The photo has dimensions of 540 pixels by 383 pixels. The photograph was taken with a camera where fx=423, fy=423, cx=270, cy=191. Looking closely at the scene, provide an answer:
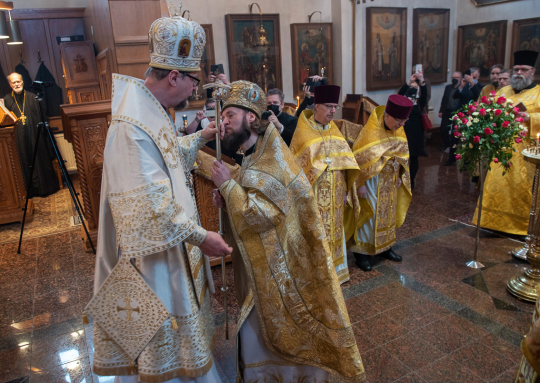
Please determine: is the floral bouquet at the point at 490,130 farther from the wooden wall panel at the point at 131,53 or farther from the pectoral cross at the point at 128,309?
the wooden wall panel at the point at 131,53

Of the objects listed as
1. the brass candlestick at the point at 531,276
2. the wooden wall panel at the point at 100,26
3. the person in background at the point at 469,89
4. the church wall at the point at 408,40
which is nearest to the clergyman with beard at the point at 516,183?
the brass candlestick at the point at 531,276

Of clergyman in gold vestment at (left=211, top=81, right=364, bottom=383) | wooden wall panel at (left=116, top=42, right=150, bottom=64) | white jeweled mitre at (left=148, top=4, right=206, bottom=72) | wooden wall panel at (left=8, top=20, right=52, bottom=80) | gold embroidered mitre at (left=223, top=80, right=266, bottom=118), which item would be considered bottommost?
clergyman in gold vestment at (left=211, top=81, right=364, bottom=383)

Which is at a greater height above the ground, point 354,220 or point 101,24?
point 101,24

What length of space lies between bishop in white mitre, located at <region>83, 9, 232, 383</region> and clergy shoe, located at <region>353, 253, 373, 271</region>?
2663 mm

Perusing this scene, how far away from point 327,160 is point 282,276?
1746 mm

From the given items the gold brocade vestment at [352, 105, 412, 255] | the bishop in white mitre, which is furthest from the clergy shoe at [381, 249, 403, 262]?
the bishop in white mitre

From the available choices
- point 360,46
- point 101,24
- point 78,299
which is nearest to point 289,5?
point 360,46

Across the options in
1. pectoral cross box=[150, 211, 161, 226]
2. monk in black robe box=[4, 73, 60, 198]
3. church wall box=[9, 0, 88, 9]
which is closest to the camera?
pectoral cross box=[150, 211, 161, 226]

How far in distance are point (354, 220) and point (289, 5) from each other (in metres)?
5.14

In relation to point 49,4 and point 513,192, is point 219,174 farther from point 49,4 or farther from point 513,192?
point 49,4

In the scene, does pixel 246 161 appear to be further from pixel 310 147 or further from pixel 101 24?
pixel 101 24

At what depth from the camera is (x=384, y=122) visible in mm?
4324

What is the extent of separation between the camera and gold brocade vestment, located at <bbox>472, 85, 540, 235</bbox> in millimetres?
4930

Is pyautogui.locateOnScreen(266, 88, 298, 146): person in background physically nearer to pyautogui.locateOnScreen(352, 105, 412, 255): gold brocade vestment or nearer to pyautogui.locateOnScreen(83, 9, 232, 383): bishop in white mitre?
pyautogui.locateOnScreen(352, 105, 412, 255): gold brocade vestment
